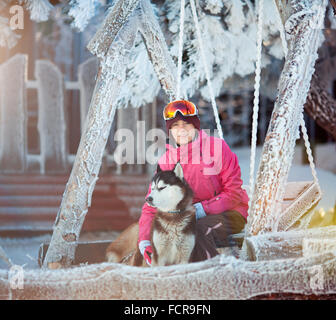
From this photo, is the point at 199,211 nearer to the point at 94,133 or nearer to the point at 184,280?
the point at 184,280

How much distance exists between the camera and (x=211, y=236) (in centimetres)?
179

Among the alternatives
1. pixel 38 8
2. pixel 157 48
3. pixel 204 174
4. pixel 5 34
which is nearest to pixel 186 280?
pixel 204 174

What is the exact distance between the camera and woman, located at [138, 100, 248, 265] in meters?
1.84

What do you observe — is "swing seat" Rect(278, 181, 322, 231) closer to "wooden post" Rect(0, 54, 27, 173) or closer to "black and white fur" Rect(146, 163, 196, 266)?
"black and white fur" Rect(146, 163, 196, 266)

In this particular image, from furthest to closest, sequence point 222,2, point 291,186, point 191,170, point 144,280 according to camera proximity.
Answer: point 222,2, point 291,186, point 191,170, point 144,280

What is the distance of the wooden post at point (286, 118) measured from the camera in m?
1.78

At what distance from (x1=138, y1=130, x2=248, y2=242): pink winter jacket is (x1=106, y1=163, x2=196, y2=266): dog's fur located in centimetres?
11

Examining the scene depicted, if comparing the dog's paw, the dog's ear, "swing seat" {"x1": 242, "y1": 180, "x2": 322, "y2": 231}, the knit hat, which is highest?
the knit hat

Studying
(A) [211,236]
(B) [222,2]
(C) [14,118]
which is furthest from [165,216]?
(C) [14,118]

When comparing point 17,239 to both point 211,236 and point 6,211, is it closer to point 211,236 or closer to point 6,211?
point 6,211

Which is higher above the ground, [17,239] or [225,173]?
[225,173]

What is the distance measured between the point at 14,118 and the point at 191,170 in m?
2.22

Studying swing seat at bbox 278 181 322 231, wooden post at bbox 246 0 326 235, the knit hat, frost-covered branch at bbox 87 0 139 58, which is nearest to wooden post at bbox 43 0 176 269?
frost-covered branch at bbox 87 0 139 58

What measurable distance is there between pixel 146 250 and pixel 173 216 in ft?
0.82
